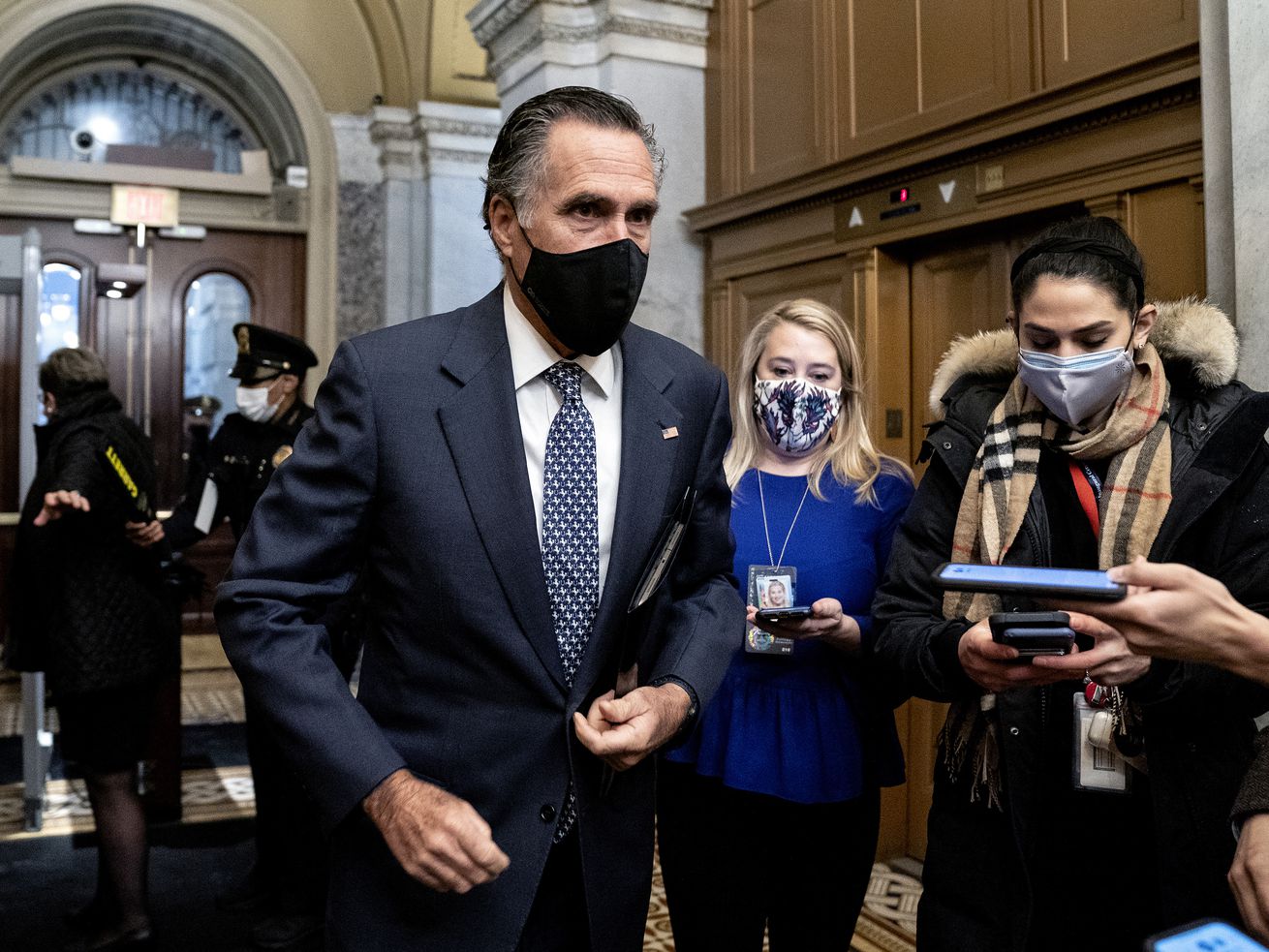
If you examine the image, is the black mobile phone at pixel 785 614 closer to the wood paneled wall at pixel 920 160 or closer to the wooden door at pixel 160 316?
the wood paneled wall at pixel 920 160

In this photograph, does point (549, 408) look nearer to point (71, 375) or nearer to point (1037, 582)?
point (1037, 582)

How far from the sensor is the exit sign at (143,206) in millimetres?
7844

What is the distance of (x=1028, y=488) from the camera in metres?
1.82

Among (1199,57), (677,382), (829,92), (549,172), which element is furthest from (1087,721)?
(829,92)

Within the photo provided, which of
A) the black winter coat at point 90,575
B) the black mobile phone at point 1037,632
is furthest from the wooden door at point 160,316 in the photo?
the black mobile phone at point 1037,632

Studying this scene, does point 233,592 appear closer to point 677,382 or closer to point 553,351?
point 553,351

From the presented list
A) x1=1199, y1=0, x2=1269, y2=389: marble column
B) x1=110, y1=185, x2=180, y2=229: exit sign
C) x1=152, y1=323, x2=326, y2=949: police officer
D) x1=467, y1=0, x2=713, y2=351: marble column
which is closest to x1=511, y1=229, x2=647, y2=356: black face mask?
x1=1199, y1=0, x2=1269, y2=389: marble column

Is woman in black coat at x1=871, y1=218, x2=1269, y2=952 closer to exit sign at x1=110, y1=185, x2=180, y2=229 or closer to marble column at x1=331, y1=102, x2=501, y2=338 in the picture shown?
marble column at x1=331, y1=102, x2=501, y2=338

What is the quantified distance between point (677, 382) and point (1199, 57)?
2.02m

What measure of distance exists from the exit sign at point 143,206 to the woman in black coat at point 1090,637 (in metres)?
7.26

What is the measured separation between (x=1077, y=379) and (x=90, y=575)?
3.05 metres

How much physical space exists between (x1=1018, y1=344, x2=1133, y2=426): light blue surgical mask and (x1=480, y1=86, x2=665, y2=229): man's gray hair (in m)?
0.72

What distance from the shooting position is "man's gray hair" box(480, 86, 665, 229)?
1545 millimetres

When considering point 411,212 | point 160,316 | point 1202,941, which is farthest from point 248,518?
point 160,316
